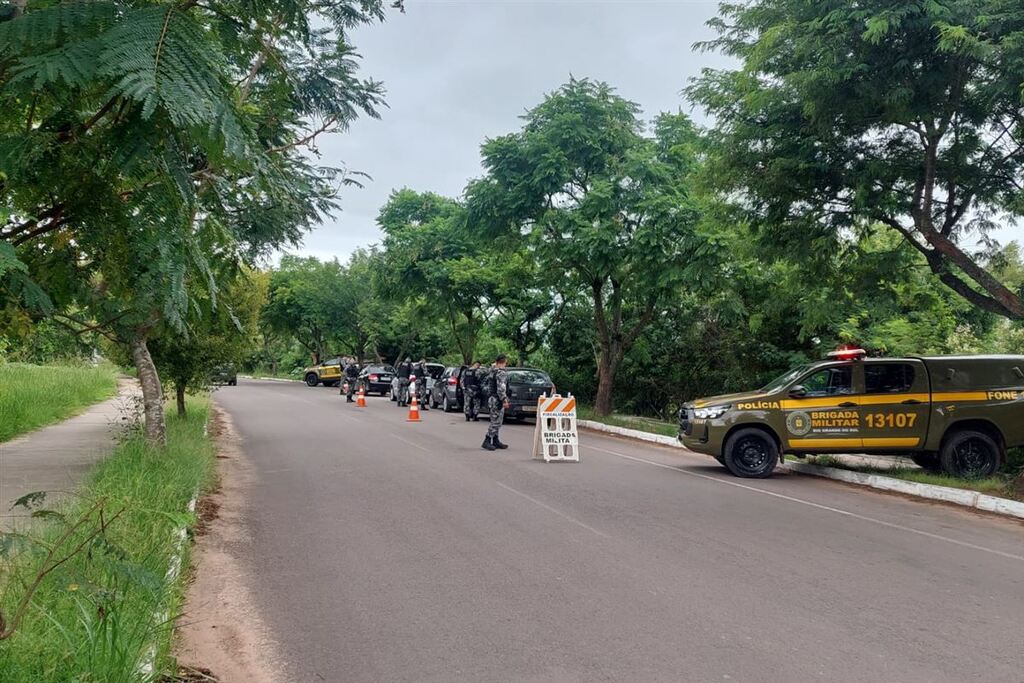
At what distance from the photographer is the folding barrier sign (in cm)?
1416

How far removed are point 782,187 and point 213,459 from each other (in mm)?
10149

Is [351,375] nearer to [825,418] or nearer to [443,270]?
[443,270]

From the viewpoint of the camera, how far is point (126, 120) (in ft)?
10.00

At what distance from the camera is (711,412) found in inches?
507

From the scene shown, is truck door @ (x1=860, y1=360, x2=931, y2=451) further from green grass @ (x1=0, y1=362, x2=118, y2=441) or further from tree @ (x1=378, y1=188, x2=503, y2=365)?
tree @ (x1=378, y1=188, x2=503, y2=365)

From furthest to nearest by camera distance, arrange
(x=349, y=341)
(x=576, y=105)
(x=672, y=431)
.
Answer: (x=349, y=341), (x=576, y=105), (x=672, y=431)

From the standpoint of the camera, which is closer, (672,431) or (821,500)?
(821,500)

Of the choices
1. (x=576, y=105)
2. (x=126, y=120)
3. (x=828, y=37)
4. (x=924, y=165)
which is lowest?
(x=126, y=120)

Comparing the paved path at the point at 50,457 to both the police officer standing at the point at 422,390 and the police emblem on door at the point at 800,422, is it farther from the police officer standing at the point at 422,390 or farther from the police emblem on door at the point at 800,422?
the police officer standing at the point at 422,390

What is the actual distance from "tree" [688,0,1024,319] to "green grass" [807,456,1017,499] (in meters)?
2.44

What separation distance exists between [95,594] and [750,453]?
10739 mm

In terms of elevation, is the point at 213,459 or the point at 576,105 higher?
the point at 576,105

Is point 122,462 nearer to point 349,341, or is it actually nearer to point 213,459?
point 213,459

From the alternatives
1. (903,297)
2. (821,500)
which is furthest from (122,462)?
(903,297)
